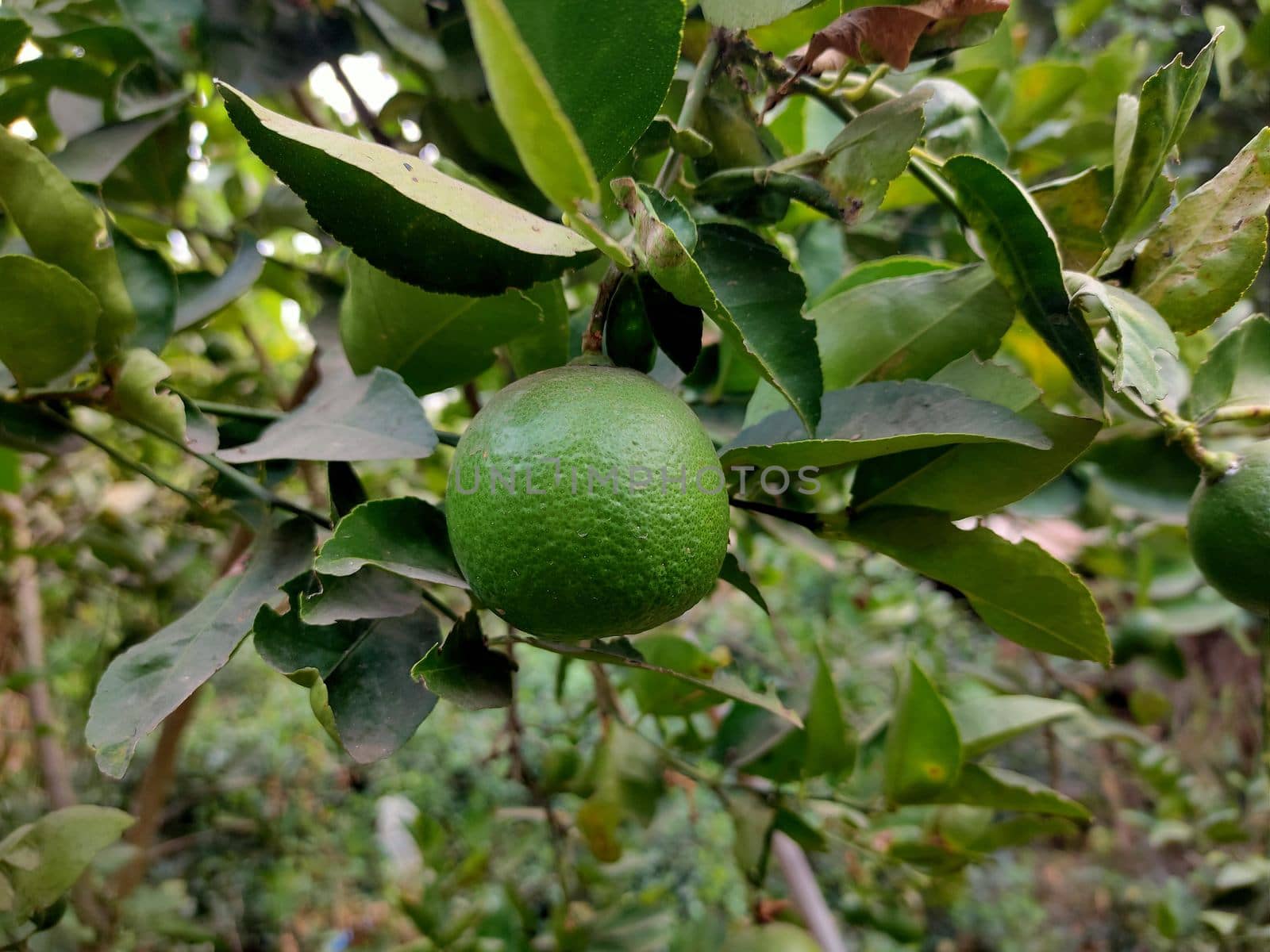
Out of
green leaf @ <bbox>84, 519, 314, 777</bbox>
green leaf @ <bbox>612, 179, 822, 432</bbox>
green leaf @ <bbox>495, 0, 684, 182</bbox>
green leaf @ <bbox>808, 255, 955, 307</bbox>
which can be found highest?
green leaf @ <bbox>495, 0, 684, 182</bbox>

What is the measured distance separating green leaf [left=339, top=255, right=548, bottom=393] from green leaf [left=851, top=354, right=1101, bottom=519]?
0.24 metres

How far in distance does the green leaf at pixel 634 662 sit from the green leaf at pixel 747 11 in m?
0.34

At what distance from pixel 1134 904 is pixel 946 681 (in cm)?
190

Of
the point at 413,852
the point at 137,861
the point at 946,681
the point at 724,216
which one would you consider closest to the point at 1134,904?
the point at 946,681

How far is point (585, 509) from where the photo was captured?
1.31ft

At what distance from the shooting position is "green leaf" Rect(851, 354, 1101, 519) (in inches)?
18.7

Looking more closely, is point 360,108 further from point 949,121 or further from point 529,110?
point 529,110

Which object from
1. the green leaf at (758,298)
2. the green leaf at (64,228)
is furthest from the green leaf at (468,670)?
the green leaf at (64,228)

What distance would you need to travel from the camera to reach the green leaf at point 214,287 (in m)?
0.67

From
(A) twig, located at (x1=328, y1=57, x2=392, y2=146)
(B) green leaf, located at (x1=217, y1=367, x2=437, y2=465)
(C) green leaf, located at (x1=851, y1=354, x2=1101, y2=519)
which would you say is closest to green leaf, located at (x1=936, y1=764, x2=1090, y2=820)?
(C) green leaf, located at (x1=851, y1=354, x2=1101, y2=519)

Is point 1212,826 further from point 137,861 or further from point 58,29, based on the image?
point 58,29

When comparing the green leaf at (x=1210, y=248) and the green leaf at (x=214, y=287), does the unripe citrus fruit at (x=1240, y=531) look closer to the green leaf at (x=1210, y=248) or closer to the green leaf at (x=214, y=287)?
the green leaf at (x=1210, y=248)

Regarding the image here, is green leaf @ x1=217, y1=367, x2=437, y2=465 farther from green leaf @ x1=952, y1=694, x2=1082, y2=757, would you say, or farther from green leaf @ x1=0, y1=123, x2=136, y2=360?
green leaf @ x1=952, y1=694, x2=1082, y2=757

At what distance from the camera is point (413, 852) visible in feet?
8.69
